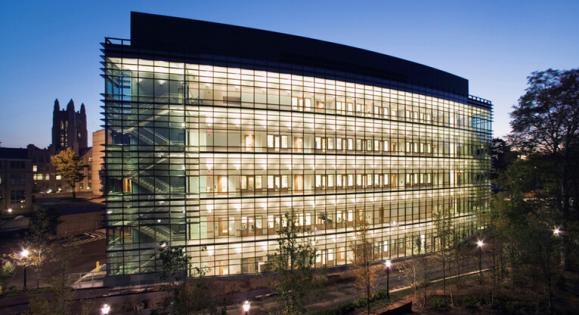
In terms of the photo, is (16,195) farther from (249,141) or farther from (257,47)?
(257,47)

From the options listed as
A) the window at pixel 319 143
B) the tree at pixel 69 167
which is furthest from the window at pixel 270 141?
the tree at pixel 69 167

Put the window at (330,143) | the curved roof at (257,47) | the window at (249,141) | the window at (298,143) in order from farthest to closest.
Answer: the window at (330,143), the window at (298,143), the window at (249,141), the curved roof at (257,47)

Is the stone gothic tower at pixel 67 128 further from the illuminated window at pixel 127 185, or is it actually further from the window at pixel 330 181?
the window at pixel 330 181

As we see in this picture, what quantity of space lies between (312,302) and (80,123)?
181 m

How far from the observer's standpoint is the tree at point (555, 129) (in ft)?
110

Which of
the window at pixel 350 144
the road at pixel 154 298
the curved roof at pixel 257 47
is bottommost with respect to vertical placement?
the road at pixel 154 298

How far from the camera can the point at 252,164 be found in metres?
37.3

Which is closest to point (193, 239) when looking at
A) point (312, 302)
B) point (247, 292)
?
point (247, 292)

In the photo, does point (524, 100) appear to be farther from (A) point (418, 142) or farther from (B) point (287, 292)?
(B) point (287, 292)

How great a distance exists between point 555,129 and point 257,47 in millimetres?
36757

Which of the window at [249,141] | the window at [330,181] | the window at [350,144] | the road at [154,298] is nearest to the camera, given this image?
the road at [154,298]

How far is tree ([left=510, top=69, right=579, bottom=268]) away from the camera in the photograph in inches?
1316

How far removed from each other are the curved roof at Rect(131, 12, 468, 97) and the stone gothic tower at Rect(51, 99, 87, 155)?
149 m

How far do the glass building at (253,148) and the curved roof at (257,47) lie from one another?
6.3 inches
